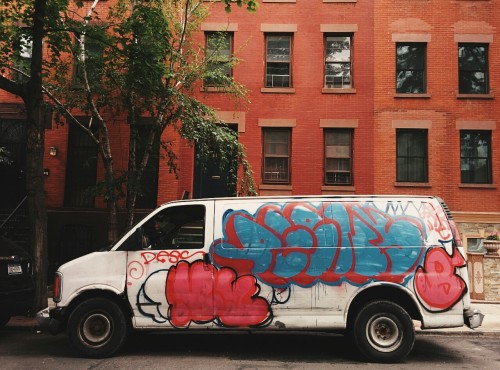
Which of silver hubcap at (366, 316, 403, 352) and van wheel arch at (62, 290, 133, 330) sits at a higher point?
van wheel arch at (62, 290, 133, 330)

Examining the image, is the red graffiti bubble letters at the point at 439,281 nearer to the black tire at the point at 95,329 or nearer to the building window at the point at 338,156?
the black tire at the point at 95,329

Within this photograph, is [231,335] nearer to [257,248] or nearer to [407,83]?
[257,248]

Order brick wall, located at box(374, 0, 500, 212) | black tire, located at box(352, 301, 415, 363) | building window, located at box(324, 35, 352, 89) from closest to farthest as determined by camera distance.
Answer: black tire, located at box(352, 301, 415, 363) < brick wall, located at box(374, 0, 500, 212) < building window, located at box(324, 35, 352, 89)

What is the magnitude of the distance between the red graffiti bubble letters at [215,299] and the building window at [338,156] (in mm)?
8936

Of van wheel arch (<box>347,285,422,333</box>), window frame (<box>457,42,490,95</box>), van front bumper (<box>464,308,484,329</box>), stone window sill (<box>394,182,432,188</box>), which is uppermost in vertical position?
window frame (<box>457,42,490,95</box>)

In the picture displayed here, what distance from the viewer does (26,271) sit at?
24.9ft

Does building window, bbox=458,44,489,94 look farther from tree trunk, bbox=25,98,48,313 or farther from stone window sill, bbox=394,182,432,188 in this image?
tree trunk, bbox=25,98,48,313

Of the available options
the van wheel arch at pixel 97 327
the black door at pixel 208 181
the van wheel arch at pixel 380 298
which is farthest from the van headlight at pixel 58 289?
the black door at pixel 208 181

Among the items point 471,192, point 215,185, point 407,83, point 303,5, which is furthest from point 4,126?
point 471,192

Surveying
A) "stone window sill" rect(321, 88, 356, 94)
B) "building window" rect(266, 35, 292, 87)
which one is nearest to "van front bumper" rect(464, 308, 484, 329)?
"stone window sill" rect(321, 88, 356, 94)

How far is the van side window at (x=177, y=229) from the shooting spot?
6.42m

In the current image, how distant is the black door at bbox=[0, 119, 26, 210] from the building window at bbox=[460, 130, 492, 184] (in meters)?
14.4

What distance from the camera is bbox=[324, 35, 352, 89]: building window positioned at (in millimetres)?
15079

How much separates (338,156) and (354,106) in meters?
1.76
